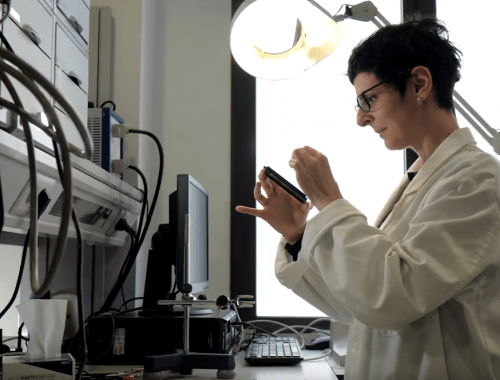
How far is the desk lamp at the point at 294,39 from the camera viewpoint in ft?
4.06

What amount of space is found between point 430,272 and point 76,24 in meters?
1.17

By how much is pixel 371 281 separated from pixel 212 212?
62.5 inches

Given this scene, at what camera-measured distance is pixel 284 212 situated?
127 centimetres

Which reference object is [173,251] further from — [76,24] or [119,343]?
[76,24]

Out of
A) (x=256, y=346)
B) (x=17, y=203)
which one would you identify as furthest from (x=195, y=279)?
(x=17, y=203)

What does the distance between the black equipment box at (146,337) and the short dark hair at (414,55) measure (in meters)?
0.74

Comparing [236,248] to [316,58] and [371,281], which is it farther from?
[371,281]

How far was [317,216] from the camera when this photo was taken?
3.36ft

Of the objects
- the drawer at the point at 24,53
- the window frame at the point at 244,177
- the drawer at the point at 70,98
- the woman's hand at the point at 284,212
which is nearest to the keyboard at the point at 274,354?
the woman's hand at the point at 284,212

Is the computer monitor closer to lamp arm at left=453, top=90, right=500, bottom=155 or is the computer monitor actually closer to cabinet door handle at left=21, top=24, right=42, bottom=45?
cabinet door handle at left=21, top=24, right=42, bottom=45

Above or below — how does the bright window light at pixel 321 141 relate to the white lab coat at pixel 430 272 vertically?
above

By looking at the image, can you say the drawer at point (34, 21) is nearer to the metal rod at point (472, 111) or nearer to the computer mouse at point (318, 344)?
the metal rod at point (472, 111)

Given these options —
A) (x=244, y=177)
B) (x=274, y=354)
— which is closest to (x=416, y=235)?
(x=274, y=354)

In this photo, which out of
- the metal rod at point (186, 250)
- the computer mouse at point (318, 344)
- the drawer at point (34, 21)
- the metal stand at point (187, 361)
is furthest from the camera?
the computer mouse at point (318, 344)
